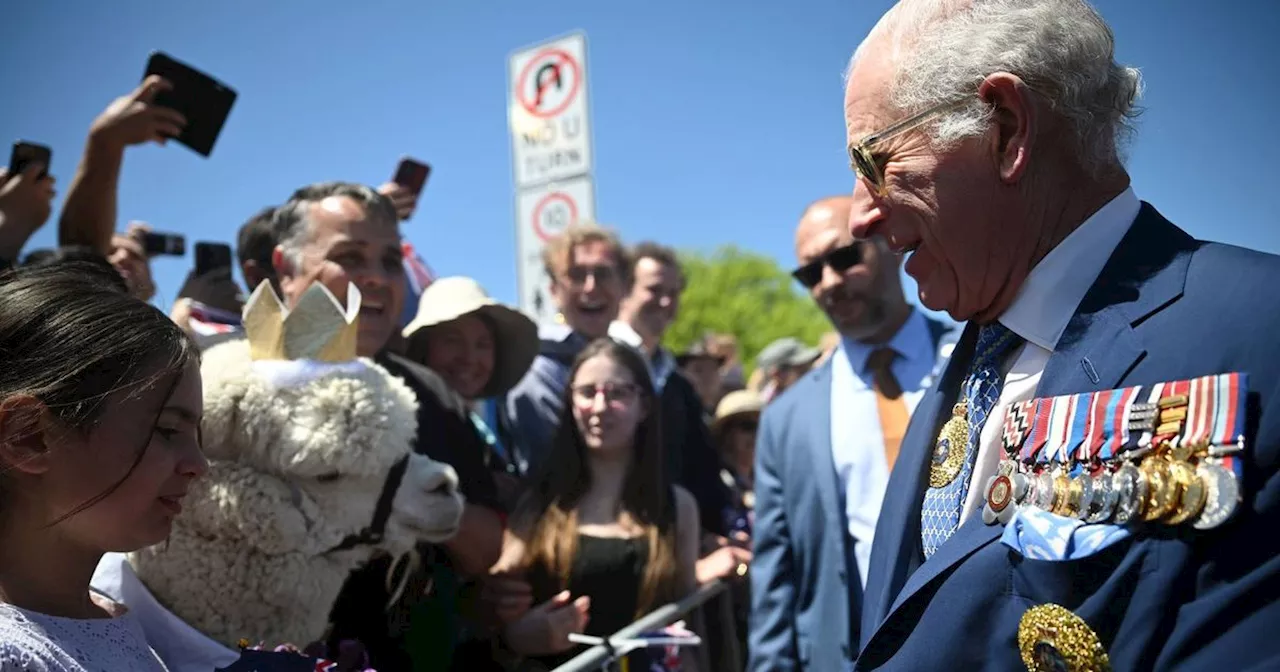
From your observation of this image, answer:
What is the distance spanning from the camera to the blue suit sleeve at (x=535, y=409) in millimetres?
4723

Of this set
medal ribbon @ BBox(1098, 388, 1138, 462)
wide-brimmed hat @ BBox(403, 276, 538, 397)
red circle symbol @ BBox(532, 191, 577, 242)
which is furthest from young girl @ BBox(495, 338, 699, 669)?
medal ribbon @ BBox(1098, 388, 1138, 462)

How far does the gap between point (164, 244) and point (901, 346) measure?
3.31m

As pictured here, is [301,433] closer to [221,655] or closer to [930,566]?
[221,655]

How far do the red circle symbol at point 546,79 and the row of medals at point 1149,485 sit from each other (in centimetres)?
534

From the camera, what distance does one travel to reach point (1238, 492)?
1.31 metres

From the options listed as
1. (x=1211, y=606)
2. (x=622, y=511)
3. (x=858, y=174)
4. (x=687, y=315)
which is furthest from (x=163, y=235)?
(x=687, y=315)

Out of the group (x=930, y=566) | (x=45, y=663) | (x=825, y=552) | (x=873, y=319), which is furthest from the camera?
(x=873, y=319)

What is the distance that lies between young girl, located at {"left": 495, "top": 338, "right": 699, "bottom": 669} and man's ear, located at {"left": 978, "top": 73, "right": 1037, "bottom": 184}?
90.7 inches

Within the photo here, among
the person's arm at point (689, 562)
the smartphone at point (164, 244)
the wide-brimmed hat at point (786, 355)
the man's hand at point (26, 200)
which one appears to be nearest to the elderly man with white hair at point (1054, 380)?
the person's arm at point (689, 562)

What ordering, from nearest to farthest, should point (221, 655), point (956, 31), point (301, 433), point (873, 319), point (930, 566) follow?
point (930, 566), point (956, 31), point (221, 655), point (301, 433), point (873, 319)

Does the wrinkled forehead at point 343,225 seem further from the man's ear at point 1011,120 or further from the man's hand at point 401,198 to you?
the man's ear at point 1011,120

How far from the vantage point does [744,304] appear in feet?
163

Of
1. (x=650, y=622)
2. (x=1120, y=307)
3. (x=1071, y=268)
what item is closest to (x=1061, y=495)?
(x=1120, y=307)

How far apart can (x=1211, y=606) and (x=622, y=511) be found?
9.17ft
